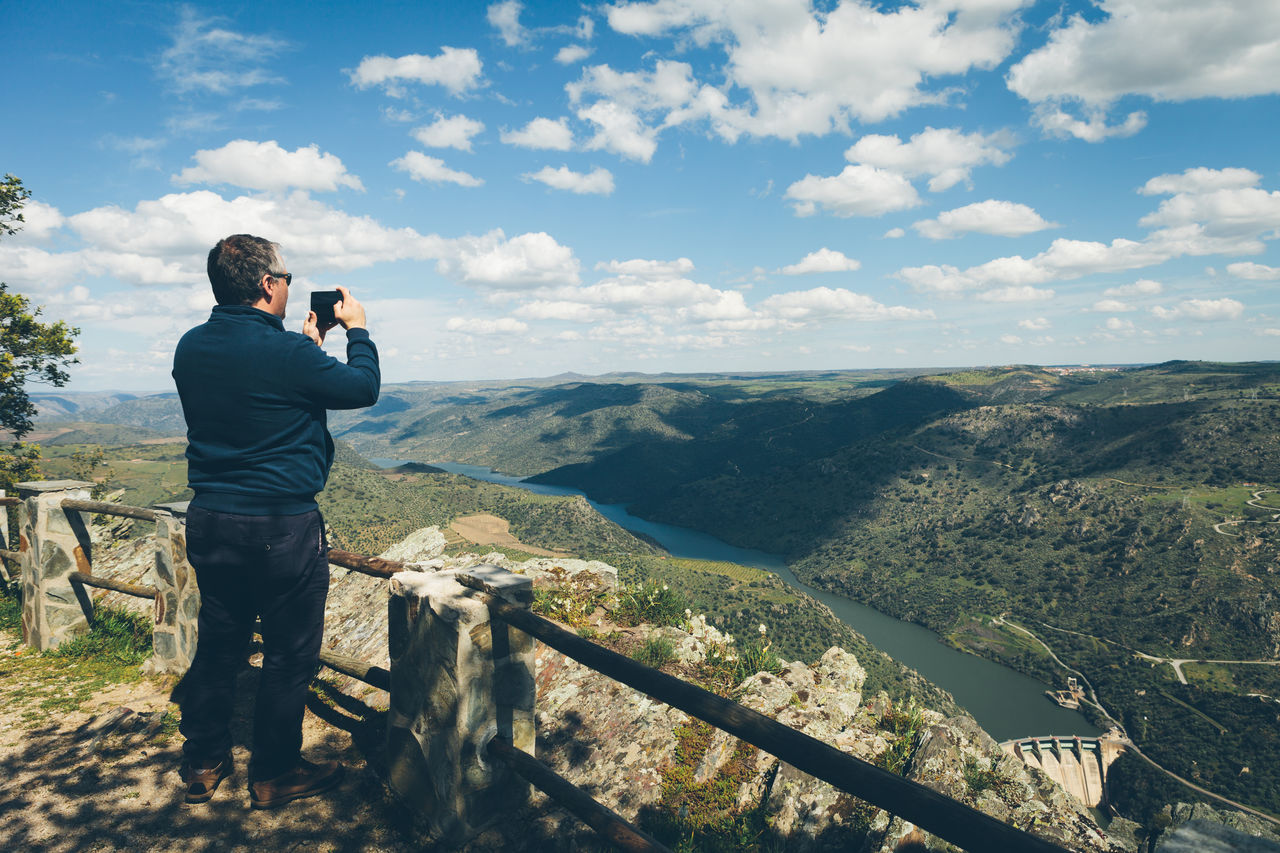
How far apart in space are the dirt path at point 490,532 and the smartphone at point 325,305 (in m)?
113

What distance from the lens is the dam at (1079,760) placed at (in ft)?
210

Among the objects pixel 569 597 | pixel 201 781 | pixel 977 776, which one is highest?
pixel 201 781

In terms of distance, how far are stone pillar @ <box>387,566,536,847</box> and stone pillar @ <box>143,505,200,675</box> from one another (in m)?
3.40

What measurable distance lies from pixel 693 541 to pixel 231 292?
167193 mm

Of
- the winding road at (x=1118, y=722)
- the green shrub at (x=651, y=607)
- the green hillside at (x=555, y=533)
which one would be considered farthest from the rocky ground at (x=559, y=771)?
the winding road at (x=1118, y=722)

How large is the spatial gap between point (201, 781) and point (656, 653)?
14.2ft

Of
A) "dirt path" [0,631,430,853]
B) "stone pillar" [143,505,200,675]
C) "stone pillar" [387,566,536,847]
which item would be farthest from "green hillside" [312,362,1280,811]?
"stone pillar" [143,505,200,675]

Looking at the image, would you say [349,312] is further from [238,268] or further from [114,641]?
[114,641]

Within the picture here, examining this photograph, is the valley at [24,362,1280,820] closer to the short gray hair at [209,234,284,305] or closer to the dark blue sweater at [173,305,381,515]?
the dark blue sweater at [173,305,381,515]

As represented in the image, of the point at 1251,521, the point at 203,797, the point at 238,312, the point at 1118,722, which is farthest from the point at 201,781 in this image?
the point at 1251,521

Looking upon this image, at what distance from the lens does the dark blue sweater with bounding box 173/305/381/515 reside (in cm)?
333

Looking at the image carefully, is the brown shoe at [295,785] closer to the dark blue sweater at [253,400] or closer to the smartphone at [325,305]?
the dark blue sweater at [253,400]

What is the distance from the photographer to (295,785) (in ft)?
13.1

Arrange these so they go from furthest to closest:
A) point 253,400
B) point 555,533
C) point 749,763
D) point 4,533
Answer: point 555,533 < point 4,533 < point 749,763 < point 253,400
